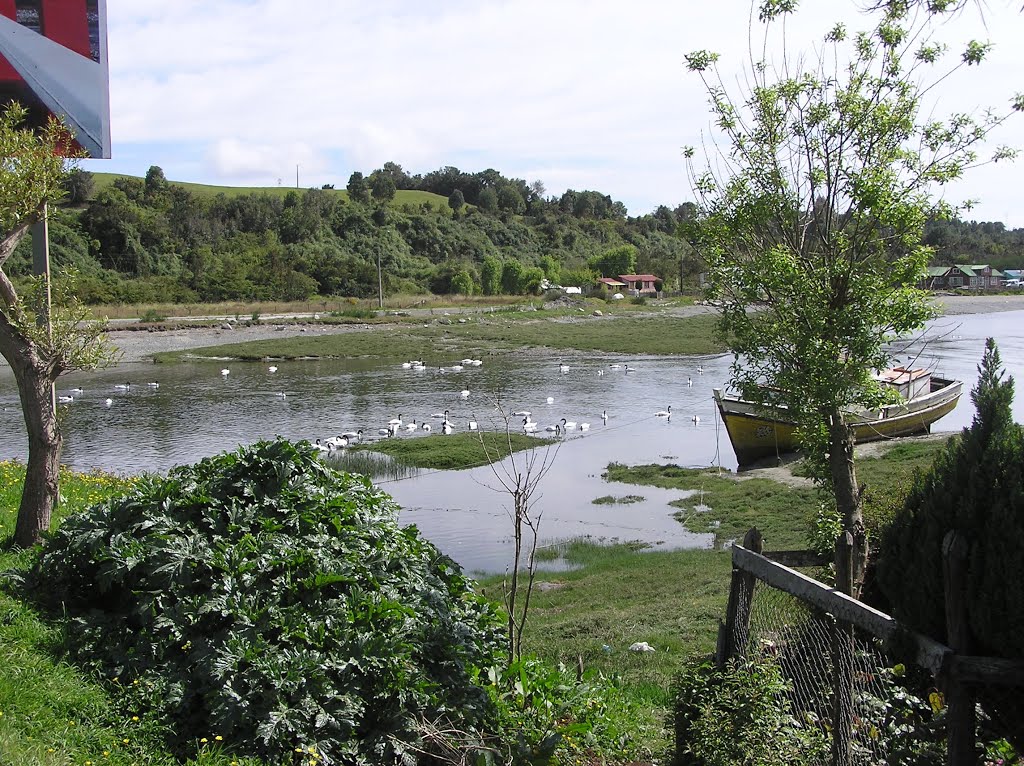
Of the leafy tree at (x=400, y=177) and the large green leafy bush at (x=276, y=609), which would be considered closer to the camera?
the large green leafy bush at (x=276, y=609)

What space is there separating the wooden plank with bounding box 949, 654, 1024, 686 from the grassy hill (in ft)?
356

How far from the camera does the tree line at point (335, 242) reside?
83750 millimetres

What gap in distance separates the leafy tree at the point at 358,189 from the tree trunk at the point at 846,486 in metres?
123

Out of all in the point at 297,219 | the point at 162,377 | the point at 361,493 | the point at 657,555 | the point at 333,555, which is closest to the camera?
the point at 333,555

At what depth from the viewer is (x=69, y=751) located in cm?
455

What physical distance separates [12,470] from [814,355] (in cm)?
1127

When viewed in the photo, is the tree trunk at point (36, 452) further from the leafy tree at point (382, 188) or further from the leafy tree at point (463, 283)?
the leafy tree at point (382, 188)

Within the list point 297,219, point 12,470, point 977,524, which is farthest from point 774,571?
point 297,219

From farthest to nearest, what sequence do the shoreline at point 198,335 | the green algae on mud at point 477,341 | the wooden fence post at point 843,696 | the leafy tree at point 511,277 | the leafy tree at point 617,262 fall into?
the leafy tree at point 617,262, the leafy tree at point 511,277, the shoreline at point 198,335, the green algae on mud at point 477,341, the wooden fence post at point 843,696

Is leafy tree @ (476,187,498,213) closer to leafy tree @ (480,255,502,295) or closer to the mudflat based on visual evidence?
leafy tree @ (480,255,502,295)

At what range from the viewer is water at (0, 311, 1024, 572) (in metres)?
17.8

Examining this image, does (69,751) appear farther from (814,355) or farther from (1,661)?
(814,355)

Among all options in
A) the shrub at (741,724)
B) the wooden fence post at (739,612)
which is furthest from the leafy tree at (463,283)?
the shrub at (741,724)

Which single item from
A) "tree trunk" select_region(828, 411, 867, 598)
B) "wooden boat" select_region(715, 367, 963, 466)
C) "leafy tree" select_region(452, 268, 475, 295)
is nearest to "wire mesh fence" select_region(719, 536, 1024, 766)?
"tree trunk" select_region(828, 411, 867, 598)
